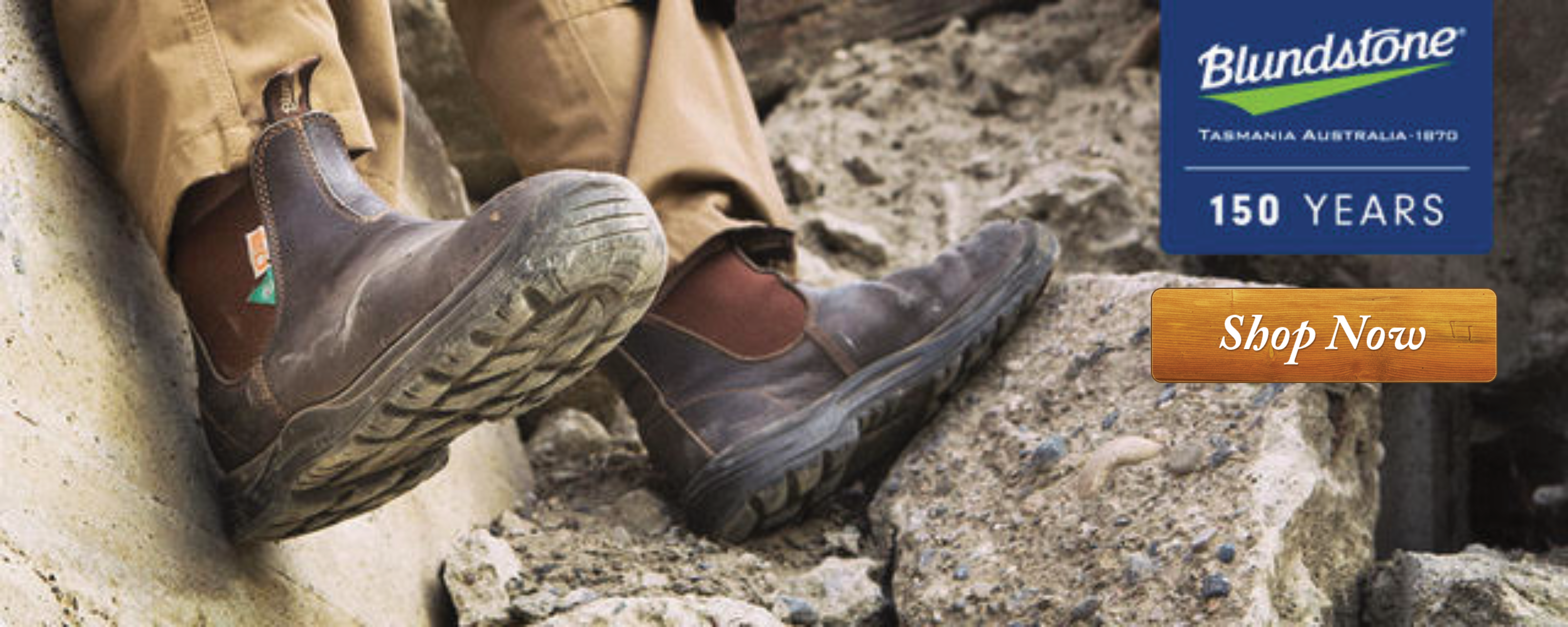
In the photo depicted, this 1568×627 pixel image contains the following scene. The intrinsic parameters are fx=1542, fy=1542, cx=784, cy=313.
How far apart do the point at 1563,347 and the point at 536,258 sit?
5.28 ft

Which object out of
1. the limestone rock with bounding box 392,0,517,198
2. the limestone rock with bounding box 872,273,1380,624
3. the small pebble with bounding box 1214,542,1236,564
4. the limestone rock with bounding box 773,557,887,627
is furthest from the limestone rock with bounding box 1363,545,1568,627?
the limestone rock with bounding box 392,0,517,198

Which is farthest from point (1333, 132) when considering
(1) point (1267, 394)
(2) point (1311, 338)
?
(1) point (1267, 394)

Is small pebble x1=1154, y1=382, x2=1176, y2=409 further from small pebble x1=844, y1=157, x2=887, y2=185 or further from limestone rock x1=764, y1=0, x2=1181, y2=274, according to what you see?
small pebble x1=844, y1=157, x2=887, y2=185

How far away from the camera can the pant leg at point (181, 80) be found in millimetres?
1251

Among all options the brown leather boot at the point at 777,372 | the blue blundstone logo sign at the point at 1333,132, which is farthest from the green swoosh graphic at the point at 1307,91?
the brown leather boot at the point at 777,372

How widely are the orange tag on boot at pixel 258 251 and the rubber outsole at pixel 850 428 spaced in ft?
1.82

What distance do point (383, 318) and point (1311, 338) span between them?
98cm

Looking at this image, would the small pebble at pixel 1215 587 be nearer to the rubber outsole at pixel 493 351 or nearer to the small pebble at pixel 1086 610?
the small pebble at pixel 1086 610

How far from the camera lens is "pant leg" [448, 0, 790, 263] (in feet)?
5.41

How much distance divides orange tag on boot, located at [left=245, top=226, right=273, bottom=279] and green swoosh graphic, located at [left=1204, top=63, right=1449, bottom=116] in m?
1.28

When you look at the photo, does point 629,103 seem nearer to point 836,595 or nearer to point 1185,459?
point 836,595

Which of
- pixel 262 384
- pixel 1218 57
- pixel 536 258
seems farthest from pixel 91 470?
pixel 1218 57

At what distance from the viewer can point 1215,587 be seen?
4.35 feet

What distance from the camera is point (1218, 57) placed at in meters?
2.04
